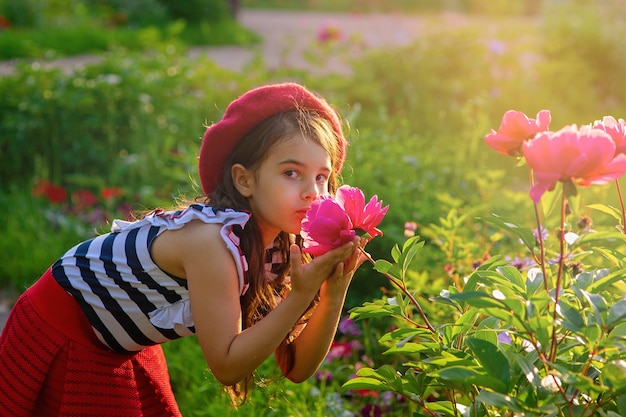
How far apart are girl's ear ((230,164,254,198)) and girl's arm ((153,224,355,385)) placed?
0.48 feet

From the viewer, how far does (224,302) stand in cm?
184

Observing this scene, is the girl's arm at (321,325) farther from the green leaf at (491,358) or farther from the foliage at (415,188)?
the green leaf at (491,358)

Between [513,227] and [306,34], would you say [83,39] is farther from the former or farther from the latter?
[513,227]

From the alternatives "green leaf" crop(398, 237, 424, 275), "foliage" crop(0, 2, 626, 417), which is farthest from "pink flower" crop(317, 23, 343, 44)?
"green leaf" crop(398, 237, 424, 275)

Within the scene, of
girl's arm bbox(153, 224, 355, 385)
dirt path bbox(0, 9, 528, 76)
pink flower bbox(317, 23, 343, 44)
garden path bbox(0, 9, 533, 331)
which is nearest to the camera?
girl's arm bbox(153, 224, 355, 385)

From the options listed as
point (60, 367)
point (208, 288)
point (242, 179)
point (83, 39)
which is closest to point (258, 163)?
point (242, 179)

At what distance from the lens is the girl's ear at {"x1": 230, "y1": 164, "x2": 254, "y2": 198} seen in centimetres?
201

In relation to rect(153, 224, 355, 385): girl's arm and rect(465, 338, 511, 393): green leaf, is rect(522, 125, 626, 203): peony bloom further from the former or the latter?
rect(153, 224, 355, 385): girl's arm

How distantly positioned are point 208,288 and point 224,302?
46mm

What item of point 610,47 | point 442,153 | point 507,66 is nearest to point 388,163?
point 442,153

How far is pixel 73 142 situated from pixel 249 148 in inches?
135

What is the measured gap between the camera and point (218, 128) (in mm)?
2033

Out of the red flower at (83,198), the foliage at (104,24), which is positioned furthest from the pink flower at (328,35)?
the foliage at (104,24)

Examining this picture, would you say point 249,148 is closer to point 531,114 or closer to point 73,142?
point 73,142
